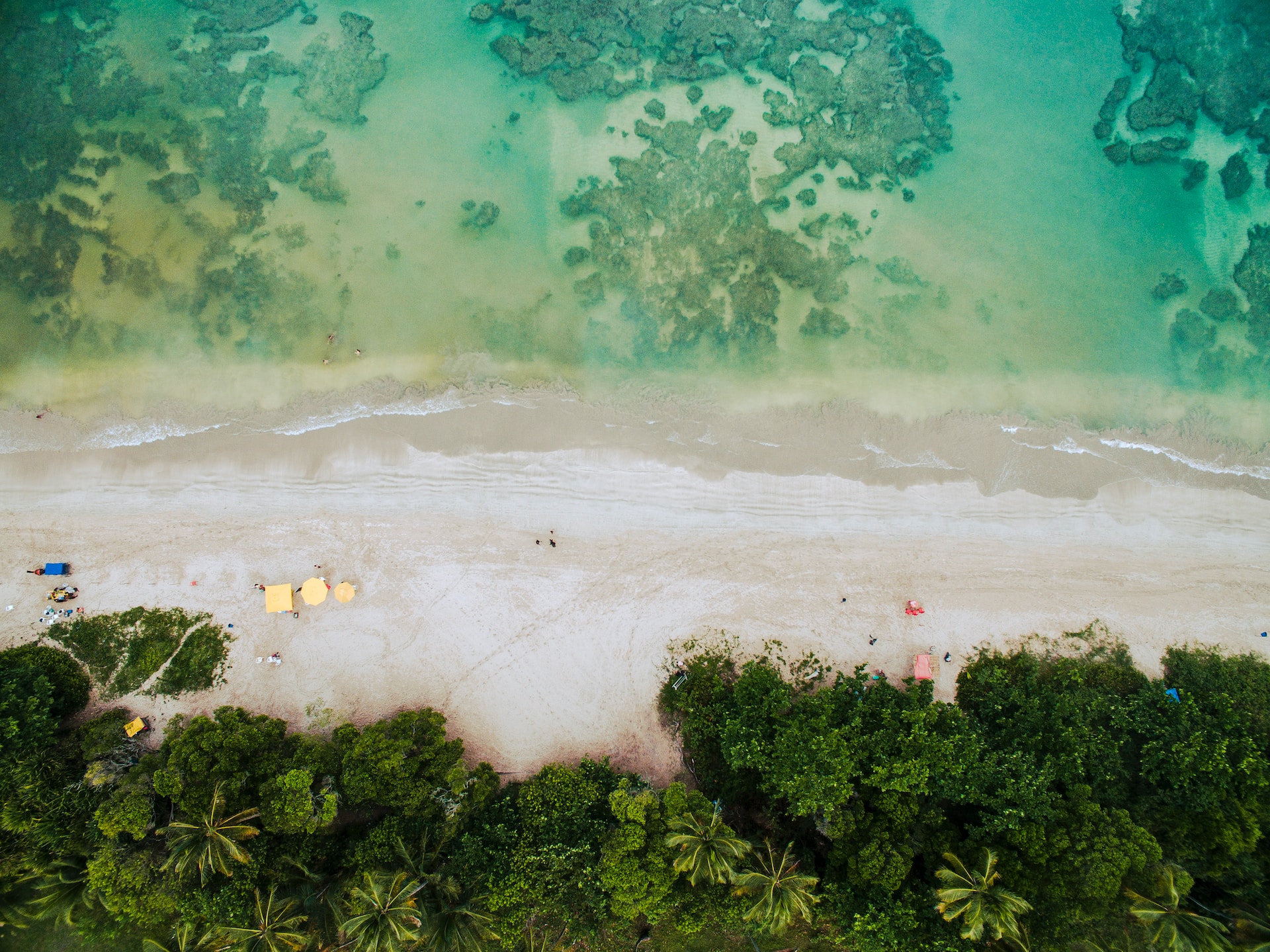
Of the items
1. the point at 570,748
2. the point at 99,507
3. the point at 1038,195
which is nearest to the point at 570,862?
the point at 570,748

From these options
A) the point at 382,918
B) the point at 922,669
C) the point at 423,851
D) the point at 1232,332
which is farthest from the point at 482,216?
the point at 1232,332

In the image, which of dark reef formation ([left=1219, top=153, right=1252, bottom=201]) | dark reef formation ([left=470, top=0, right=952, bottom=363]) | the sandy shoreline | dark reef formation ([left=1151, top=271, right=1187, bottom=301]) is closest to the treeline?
the sandy shoreline

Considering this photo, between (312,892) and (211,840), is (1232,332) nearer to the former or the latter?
(312,892)

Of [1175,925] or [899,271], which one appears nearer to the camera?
[1175,925]

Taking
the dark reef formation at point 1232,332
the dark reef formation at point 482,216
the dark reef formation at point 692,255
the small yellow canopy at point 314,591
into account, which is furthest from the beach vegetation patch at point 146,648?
the dark reef formation at point 1232,332

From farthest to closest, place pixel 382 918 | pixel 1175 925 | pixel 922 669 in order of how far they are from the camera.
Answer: pixel 922 669, pixel 382 918, pixel 1175 925

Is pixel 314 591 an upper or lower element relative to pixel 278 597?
upper

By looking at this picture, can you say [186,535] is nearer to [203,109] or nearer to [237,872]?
[237,872]

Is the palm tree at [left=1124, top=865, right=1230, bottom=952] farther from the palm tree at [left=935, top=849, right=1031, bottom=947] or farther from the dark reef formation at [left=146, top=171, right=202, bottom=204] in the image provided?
the dark reef formation at [left=146, top=171, right=202, bottom=204]

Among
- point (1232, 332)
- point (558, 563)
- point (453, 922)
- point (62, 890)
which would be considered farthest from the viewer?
point (1232, 332)
